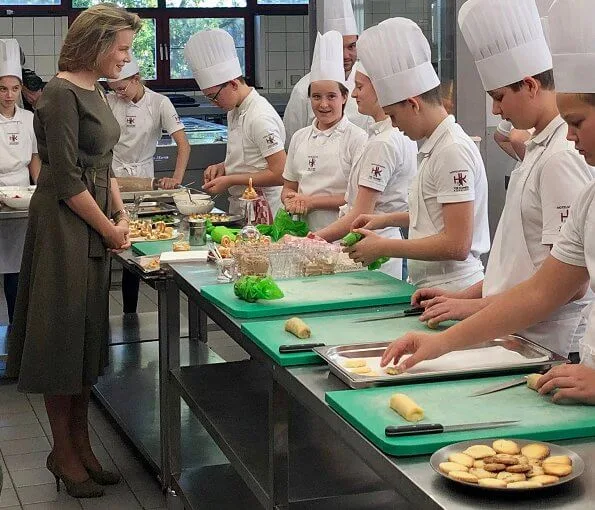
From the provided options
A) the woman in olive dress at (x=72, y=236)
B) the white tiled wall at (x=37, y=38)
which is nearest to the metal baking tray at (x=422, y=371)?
the woman in olive dress at (x=72, y=236)

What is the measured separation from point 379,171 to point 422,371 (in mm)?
1570

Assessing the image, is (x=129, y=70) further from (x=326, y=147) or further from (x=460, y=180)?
(x=460, y=180)

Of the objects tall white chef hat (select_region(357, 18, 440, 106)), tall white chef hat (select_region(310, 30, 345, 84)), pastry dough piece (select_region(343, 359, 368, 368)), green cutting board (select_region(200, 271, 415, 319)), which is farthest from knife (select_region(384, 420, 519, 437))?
tall white chef hat (select_region(310, 30, 345, 84))

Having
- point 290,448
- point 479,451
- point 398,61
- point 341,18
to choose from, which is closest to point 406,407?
point 479,451

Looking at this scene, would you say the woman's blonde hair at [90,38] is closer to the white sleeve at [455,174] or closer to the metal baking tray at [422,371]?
the white sleeve at [455,174]

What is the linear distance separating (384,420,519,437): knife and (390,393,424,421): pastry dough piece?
0.14 feet

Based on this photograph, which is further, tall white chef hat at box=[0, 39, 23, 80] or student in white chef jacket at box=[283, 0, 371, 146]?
tall white chef hat at box=[0, 39, 23, 80]

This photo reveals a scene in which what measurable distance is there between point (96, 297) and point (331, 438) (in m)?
1.06

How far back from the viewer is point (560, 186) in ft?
7.32

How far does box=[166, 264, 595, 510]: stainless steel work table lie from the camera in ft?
5.12

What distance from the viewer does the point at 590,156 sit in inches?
70.5

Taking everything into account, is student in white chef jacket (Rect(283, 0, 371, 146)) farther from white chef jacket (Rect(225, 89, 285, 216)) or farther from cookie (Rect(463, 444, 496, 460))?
cookie (Rect(463, 444, 496, 460))

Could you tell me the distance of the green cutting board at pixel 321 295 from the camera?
2.66m

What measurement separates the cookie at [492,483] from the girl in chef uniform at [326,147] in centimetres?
254
